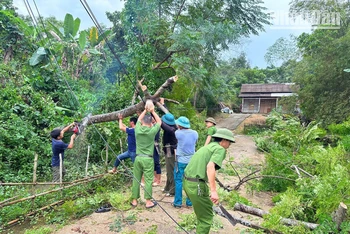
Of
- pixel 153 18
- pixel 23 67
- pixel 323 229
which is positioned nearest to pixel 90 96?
pixel 23 67

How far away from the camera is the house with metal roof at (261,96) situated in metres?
27.6

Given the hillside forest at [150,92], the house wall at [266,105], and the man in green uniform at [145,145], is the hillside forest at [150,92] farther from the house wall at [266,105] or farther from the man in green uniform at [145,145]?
the house wall at [266,105]

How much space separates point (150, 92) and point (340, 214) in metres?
7.80

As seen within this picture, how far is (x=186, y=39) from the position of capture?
9.83 meters

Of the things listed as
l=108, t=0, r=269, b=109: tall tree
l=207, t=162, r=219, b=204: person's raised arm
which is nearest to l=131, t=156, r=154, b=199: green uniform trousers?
l=207, t=162, r=219, b=204: person's raised arm

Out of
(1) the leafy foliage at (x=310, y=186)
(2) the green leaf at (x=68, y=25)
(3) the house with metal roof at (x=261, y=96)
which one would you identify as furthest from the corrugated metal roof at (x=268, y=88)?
(1) the leafy foliage at (x=310, y=186)

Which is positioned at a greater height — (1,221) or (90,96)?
(90,96)

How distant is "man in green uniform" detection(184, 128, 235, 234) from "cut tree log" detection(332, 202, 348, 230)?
1.72 metres

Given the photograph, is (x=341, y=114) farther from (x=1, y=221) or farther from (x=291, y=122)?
(x=1, y=221)

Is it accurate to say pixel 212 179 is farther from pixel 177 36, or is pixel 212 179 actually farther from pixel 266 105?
pixel 266 105

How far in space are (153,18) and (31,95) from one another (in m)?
5.76

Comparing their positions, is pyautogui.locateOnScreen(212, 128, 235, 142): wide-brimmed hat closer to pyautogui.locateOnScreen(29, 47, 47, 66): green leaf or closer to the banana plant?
pyautogui.locateOnScreen(29, 47, 47, 66): green leaf

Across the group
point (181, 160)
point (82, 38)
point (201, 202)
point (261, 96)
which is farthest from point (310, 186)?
point (261, 96)

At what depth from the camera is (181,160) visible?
15.0 feet
